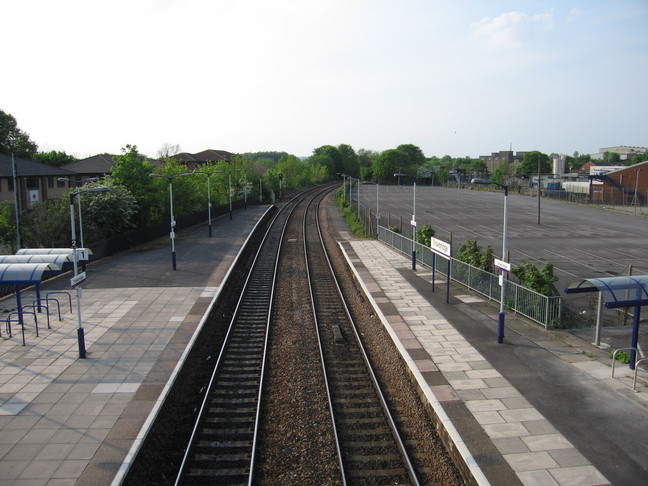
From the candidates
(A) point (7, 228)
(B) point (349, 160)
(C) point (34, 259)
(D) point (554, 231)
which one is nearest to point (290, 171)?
(D) point (554, 231)

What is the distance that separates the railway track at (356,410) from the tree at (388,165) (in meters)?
114

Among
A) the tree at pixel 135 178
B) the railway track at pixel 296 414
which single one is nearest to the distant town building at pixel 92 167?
the tree at pixel 135 178

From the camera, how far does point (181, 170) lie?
43.2 m

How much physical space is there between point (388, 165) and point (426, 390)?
407ft

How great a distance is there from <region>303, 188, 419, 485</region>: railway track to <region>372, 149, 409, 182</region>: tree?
114 meters

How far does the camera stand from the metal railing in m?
16.0

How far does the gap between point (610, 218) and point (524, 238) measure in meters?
19.6

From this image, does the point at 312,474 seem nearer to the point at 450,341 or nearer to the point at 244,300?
the point at 450,341

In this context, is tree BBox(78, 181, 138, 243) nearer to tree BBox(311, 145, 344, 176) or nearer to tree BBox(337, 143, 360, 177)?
tree BBox(311, 145, 344, 176)

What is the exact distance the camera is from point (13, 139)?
2795 inches

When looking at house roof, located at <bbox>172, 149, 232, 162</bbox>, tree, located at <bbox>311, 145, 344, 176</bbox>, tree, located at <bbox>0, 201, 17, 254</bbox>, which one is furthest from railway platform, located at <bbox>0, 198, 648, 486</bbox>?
tree, located at <bbox>311, 145, 344, 176</bbox>

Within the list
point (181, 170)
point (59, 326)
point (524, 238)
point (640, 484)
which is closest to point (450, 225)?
point (524, 238)

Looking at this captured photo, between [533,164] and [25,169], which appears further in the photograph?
[533,164]

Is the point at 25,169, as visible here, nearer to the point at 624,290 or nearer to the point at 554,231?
the point at 624,290
